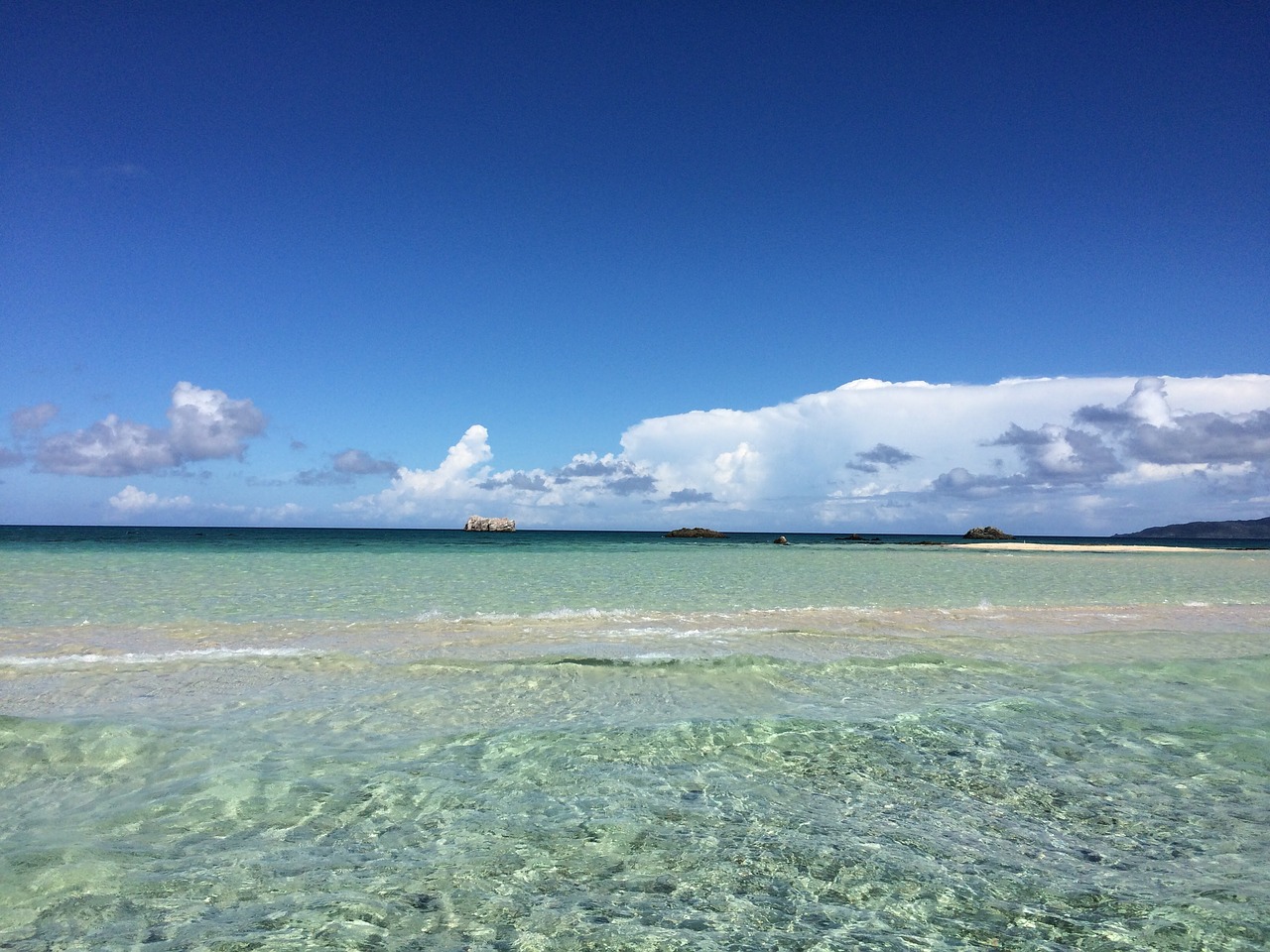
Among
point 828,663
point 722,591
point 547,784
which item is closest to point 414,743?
point 547,784

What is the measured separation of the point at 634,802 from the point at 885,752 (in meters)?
3.14

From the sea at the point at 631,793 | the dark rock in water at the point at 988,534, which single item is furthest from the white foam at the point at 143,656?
the dark rock in water at the point at 988,534

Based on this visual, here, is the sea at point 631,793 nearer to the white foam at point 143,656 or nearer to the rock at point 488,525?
the white foam at point 143,656

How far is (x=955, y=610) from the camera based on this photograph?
22.0 meters

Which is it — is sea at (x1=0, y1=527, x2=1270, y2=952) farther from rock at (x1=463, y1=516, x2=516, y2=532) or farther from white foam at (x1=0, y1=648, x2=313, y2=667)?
rock at (x1=463, y1=516, x2=516, y2=532)

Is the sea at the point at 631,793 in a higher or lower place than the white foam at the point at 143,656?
lower

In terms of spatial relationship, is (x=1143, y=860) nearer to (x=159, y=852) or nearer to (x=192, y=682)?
(x=159, y=852)

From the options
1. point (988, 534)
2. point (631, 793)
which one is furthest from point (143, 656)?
point (988, 534)

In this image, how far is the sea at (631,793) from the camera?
459 cm

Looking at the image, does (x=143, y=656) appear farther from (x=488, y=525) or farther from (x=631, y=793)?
(x=488, y=525)

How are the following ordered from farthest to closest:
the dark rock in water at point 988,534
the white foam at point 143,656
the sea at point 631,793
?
1. the dark rock in water at point 988,534
2. the white foam at point 143,656
3. the sea at point 631,793

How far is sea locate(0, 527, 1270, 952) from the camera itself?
459cm

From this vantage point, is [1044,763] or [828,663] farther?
[828,663]

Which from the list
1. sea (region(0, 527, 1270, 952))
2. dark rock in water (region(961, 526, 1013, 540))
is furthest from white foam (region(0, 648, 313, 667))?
dark rock in water (region(961, 526, 1013, 540))
